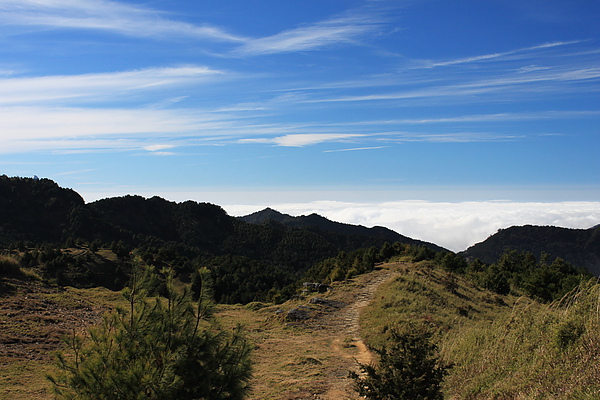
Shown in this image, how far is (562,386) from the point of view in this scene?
560 centimetres

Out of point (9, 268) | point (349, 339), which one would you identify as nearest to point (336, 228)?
point (349, 339)

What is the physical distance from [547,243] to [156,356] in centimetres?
11172

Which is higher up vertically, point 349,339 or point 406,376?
point 406,376

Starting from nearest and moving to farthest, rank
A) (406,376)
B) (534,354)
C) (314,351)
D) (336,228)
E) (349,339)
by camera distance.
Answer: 1. (406,376)
2. (534,354)
3. (314,351)
4. (349,339)
5. (336,228)

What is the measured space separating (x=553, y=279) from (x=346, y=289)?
55.8ft

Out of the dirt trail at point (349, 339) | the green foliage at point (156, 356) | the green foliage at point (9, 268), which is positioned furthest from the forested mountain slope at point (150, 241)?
the green foliage at point (156, 356)

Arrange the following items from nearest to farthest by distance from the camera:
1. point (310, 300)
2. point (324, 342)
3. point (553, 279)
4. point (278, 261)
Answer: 1. point (324, 342)
2. point (310, 300)
3. point (553, 279)
4. point (278, 261)

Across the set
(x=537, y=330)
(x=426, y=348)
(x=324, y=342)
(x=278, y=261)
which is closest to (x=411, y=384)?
(x=426, y=348)

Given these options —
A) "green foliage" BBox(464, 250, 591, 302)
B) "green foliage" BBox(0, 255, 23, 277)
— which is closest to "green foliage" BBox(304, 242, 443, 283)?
"green foliage" BBox(464, 250, 591, 302)

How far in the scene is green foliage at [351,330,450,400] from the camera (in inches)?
216

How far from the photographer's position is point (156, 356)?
4340mm

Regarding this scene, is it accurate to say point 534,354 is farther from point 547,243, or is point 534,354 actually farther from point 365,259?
point 547,243

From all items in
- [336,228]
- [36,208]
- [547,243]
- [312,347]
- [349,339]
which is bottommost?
[312,347]

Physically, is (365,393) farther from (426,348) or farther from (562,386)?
(562,386)
